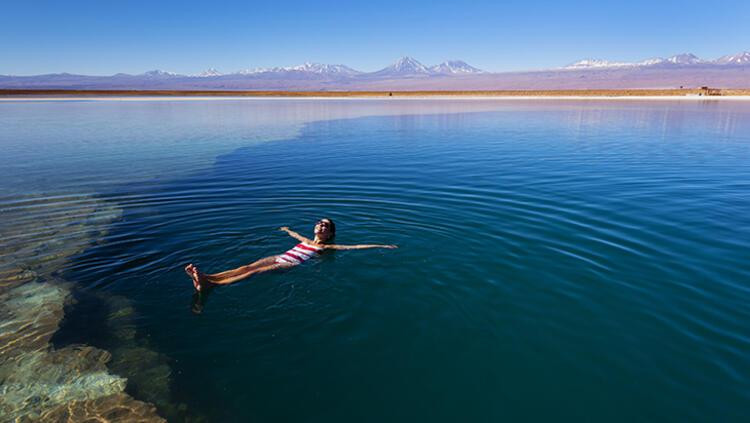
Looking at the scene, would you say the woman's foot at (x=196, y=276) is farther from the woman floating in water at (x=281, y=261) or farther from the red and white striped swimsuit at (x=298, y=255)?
the red and white striped swimsuit at (x=298, y=255)

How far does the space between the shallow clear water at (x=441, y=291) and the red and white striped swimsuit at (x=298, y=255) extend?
0.73 feet

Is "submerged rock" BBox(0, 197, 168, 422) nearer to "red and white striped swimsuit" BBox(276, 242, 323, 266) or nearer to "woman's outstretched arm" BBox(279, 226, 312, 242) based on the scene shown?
"red and white striped swimsuit" BBox(276, 242, 323, 266)

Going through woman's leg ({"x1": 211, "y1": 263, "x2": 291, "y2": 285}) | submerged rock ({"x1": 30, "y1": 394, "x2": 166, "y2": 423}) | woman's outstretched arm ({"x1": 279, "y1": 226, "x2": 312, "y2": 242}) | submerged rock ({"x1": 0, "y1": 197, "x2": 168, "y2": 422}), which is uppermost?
woman's outstretched arm ({"x1": 279, "y1": 226, "x2": 312, "y2": 242})

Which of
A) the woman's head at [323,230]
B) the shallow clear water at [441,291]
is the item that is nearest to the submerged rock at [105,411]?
the shallow clear water at [441,291]

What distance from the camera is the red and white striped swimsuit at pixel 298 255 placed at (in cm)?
954

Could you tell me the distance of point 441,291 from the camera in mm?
8867

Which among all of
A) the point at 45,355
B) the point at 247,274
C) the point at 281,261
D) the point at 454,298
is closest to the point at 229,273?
the point at 247,274

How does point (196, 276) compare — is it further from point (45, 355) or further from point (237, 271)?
point (45, 355)

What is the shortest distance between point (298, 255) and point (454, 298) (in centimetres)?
363

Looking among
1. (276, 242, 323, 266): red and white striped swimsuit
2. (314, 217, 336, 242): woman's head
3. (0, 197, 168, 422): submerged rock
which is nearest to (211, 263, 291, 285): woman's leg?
(276, 242, 323, 266): red and white striped swimsuit

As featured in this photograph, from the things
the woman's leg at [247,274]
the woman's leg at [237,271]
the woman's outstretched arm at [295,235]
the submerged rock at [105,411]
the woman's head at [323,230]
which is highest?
the woman's head at [323,230]

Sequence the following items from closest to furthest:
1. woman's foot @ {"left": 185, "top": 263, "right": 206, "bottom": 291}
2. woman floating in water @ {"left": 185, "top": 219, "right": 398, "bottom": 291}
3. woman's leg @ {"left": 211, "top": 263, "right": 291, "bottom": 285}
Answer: woman's foot @ {"left": 185, "top": 263, "right": 206, "bottom": 291} → woman floating in water @ {"left": 185, "top": 219, "right": 398, "bottom": 291} → woman's leg @ {"left": 211, "top": 263, "right": 291, "bottom": 285}

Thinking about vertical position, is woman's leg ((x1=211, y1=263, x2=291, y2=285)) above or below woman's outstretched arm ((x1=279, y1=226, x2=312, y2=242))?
below

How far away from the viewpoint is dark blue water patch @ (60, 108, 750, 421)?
6055mm
